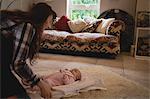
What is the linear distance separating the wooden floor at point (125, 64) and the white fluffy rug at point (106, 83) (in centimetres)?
19

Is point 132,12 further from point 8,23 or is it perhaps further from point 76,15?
point 8,23

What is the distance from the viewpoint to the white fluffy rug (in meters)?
2.68

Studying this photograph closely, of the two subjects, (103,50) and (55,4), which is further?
(55,4)

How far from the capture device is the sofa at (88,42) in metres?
4.45

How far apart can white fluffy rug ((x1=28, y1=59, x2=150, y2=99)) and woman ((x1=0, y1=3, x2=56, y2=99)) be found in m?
0.77

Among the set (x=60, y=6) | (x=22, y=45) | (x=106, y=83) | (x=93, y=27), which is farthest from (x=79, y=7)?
(x=22, y=45)

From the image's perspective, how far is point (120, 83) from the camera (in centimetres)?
312

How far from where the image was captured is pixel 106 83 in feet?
10.2

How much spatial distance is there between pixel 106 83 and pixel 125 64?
3.89 feet

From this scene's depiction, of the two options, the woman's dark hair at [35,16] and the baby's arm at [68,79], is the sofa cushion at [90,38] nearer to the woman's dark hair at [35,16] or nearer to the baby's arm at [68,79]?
the baby's arm at [68,79]

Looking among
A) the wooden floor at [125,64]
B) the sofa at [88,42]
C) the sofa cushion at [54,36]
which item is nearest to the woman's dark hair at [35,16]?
the wooden floor at [125,64]

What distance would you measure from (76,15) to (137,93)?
10.7 ft

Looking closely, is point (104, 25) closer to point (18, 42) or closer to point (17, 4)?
point (17, 4)

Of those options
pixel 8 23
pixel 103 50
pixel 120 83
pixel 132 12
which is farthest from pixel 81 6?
pixel 8 23
